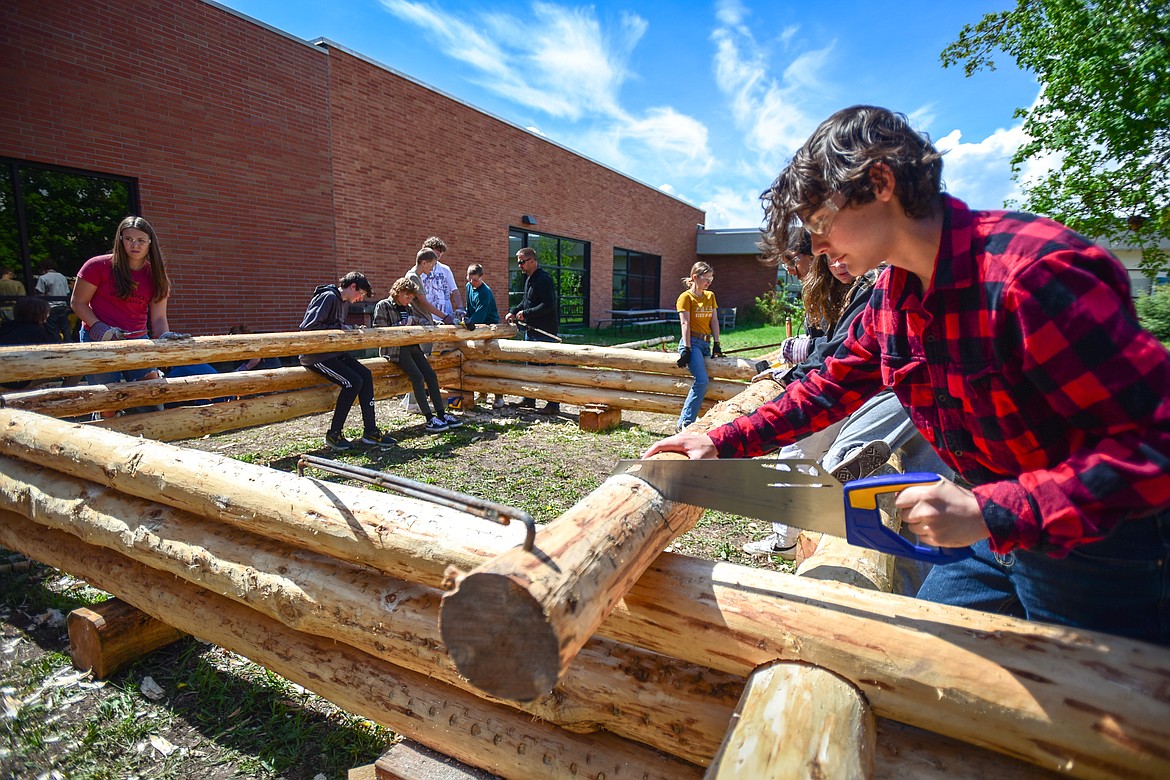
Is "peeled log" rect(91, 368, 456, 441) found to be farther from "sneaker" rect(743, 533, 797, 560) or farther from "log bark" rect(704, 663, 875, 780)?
"log bark" rect(704, 663, 875, 780)

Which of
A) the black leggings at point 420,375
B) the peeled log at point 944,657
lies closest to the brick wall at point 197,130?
the black leggings at point 420,375

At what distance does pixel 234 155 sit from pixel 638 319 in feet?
52.4

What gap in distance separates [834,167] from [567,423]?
269 inches

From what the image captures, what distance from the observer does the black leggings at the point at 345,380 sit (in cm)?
650

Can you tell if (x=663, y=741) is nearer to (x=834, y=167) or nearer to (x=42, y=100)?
(x=834, y=167)

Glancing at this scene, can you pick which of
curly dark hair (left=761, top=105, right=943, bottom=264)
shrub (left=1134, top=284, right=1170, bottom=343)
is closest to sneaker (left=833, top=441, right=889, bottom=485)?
curly dark hair (left=761, top=105, right=943, bottom=264)

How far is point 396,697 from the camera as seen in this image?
7.38 ft

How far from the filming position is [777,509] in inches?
67.1

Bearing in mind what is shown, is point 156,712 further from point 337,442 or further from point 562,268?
point 562,268

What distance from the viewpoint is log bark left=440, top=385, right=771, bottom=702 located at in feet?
4.35

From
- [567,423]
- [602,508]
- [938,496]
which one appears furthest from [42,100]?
[938,496]

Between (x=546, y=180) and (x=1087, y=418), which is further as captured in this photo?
(x=546, y=180)

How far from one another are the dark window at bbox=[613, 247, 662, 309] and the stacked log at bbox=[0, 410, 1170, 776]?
21634 millimetres

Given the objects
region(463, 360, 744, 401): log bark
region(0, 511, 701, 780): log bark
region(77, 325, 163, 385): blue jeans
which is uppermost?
region(77, 325, 163, 385): blue jeans
